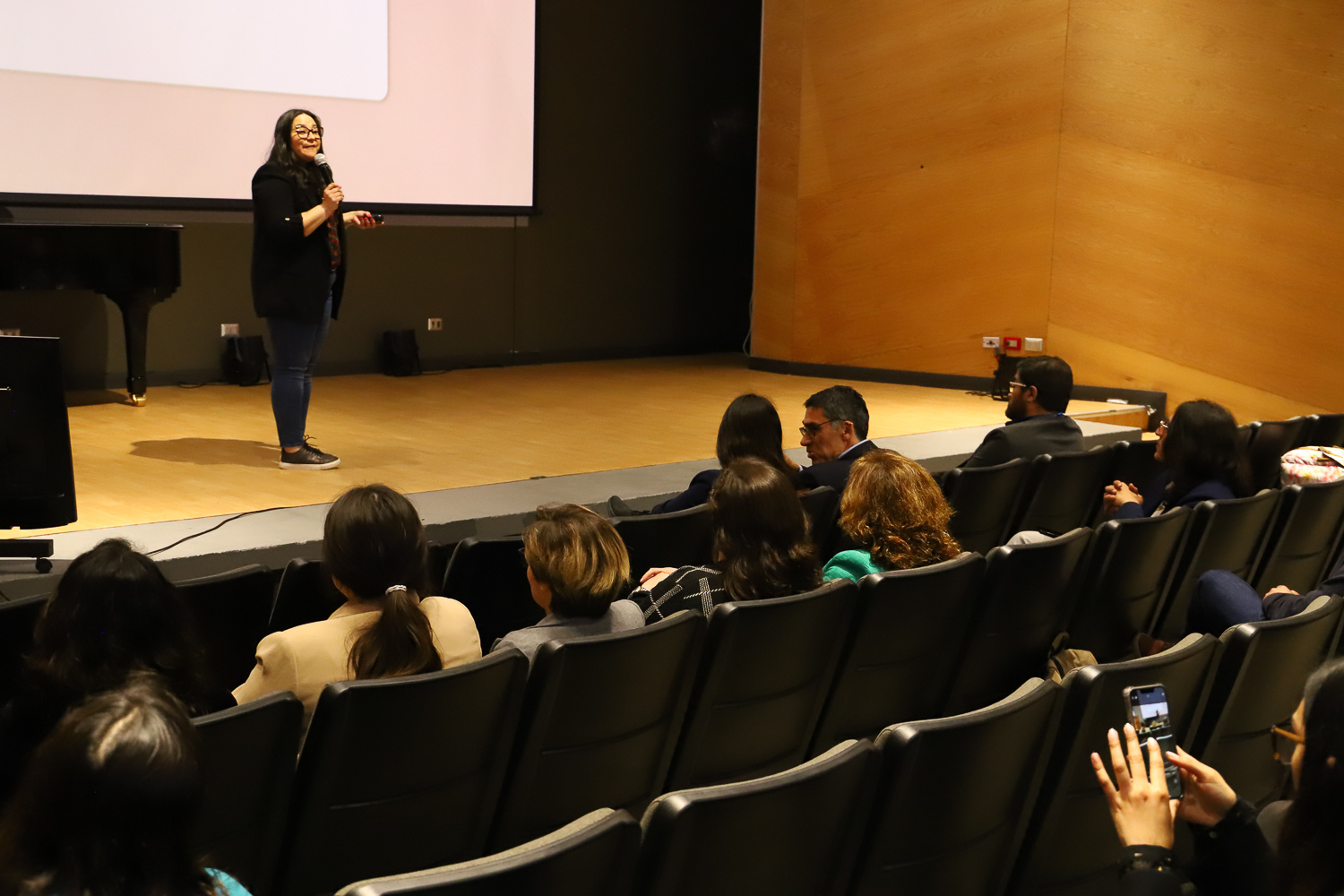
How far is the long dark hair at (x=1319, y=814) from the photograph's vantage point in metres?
1.25

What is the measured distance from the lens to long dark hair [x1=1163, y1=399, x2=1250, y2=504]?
391 centimetres

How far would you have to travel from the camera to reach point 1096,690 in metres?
1.96

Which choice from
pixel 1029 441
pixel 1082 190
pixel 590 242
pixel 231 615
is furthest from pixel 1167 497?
pixel 590 242

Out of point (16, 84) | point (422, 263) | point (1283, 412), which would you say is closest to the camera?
point (16, 84)

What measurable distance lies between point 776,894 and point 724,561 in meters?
1.22

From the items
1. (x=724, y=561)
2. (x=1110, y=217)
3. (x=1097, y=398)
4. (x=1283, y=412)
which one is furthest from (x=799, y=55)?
(x=724, y=561)

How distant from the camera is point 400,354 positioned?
858 cm

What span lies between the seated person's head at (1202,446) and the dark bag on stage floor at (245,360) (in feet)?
17.9

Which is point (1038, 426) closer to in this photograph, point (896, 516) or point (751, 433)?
point (751, 433)

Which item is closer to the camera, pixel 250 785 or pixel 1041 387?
pixel 250 785

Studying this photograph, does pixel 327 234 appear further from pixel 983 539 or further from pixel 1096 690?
pixel 1096 690

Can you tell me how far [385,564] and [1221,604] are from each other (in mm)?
1893

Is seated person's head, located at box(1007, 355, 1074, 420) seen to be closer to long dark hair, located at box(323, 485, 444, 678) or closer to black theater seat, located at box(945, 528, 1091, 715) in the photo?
black theater seat, located at box(945, 528, 1091, 715)

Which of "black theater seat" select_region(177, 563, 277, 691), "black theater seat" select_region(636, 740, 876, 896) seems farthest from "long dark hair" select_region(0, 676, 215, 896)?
"black theater seat" select_region(177, 563, 277, 691)
